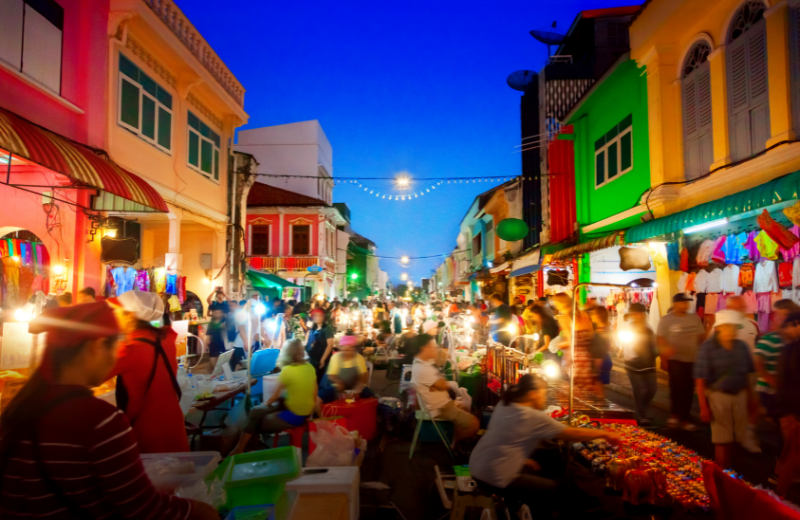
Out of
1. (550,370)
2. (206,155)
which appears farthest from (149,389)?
(206,155)

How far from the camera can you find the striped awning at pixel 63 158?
531 cm

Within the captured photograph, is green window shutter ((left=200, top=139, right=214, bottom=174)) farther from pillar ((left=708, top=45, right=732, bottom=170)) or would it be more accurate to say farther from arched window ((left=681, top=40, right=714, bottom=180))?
pillar ((left=708, top=45, right=732, bottom=170))

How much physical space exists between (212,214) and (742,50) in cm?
1365

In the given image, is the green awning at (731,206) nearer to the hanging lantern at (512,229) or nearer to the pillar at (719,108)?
the pillar at (719,108)

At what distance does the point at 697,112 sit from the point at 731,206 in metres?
3.62

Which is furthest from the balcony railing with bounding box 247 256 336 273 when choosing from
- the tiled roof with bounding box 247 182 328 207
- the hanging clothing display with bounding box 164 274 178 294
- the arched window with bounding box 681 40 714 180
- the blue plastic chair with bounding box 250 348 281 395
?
the arched window with bounding box 681 40 714 180

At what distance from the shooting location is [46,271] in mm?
8289

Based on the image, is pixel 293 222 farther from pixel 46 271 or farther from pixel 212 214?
pixel 46 271

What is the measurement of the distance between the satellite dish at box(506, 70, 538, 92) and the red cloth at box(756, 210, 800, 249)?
13648mm

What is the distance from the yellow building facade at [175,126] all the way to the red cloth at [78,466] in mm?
9164

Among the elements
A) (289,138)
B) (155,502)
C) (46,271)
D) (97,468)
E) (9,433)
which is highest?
(289,138)

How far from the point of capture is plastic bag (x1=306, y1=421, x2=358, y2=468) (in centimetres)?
436

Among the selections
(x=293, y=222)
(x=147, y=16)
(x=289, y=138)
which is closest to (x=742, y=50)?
(x=147, y=16)

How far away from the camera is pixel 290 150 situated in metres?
33.6
